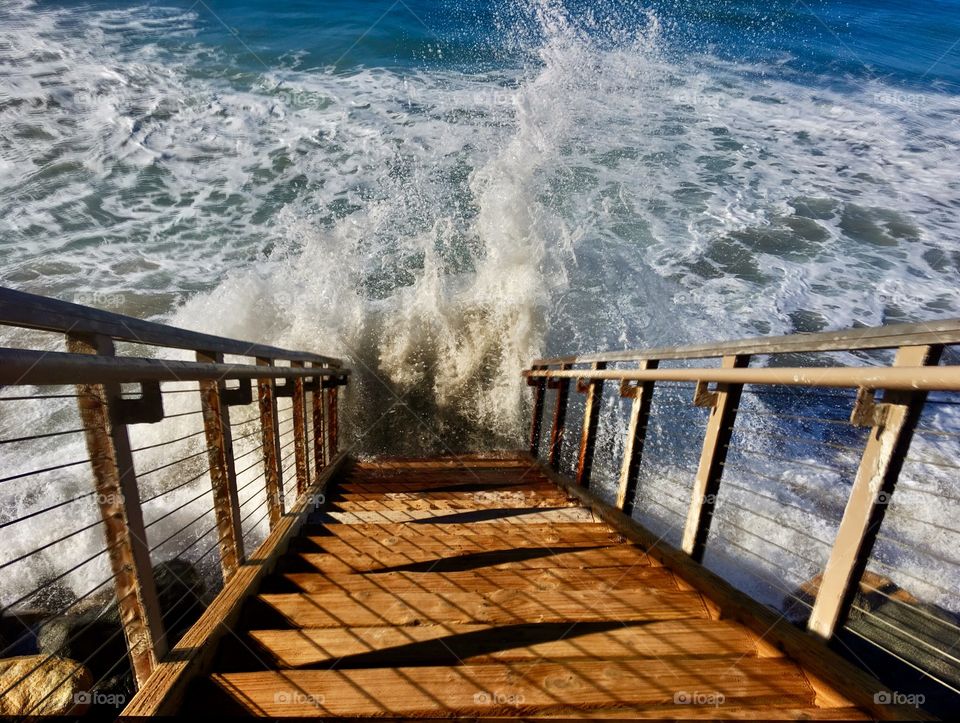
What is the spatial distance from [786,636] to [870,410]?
2.55 ft

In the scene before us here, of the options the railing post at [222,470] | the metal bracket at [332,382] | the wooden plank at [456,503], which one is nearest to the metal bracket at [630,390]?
the wooden plank at [456,503]

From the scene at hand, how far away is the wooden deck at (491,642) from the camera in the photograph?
1286 mm

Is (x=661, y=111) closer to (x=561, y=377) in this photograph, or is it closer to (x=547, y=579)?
(x=561, y=377)

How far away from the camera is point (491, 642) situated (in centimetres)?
158

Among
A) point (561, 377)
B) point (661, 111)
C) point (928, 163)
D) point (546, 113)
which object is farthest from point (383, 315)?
point (928, 163)

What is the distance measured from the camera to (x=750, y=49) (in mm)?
23406

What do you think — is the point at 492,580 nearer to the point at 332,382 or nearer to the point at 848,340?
the point at 848,340

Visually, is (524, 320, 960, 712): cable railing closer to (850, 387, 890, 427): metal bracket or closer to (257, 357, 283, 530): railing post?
(850, 387, 890, 427): metal bracket

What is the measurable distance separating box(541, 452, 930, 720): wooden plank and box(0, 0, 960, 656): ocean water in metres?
2.38

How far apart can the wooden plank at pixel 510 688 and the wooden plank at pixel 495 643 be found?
0.08m

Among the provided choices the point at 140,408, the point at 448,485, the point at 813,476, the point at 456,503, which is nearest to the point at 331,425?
the point at 448,485

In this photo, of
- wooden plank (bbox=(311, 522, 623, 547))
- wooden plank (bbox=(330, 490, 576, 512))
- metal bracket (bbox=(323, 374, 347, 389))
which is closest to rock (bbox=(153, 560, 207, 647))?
wooden plank (bbox=(330, 490, 576, 512))

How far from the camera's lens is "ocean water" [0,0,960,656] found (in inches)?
348

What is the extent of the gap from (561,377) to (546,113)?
16150 mm
